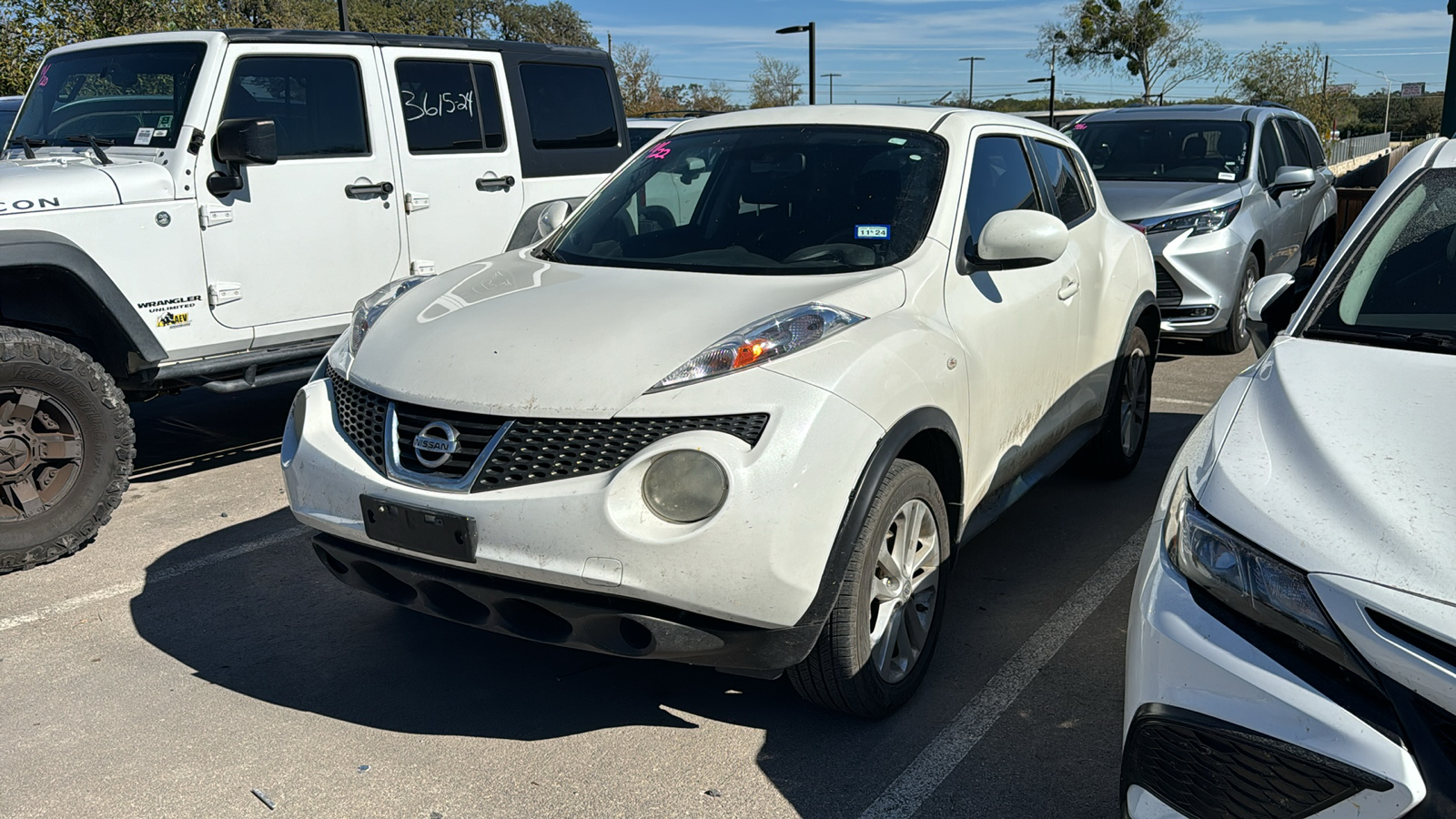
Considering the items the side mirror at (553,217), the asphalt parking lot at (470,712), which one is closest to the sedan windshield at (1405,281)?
the asphalt parking lot at (470,712)

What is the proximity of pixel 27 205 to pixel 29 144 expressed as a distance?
965mm

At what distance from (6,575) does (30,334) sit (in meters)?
0.95

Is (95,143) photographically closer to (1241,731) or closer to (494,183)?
(494,183)

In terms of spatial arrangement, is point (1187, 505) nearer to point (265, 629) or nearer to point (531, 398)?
point (531, 398)

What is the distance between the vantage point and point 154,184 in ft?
17.0

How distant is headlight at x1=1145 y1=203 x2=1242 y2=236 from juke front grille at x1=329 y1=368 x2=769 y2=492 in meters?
6.33

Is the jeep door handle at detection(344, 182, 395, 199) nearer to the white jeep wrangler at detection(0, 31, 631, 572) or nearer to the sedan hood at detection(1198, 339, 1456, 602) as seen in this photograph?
the white jeep wrangler at detection(0, 31, 631, 572)

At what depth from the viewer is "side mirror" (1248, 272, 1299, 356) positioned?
3799 mm

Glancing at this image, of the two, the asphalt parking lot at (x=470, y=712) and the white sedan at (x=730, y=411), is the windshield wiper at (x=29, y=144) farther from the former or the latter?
the white sedan at (x=730, y=411)

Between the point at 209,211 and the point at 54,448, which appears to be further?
the point at 209,211

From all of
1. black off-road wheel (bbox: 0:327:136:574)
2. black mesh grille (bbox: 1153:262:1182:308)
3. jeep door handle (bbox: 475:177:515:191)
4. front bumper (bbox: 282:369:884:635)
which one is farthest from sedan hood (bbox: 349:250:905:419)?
black mesh grille (bbox: 1153:262:1182:308)

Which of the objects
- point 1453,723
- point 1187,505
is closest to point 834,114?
point 1187,505

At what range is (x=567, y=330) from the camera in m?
3.23

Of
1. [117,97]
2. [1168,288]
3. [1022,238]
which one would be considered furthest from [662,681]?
[1168,288]
